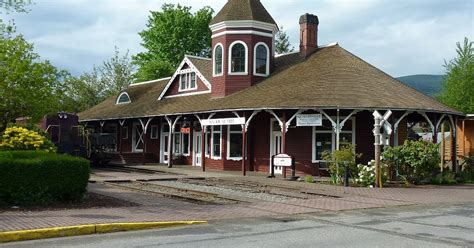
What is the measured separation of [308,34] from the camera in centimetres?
3119

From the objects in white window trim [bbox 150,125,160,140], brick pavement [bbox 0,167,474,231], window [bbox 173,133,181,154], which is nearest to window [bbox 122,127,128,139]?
white window trim [bbox 150,125,160,140]

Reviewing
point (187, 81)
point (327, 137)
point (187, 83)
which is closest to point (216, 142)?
point (187, 83)

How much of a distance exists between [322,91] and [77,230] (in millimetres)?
17019

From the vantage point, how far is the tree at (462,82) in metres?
59.5

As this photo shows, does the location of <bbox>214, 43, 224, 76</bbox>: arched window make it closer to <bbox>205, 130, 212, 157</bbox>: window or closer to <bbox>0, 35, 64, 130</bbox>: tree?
<bbox>205, 130, 212, 157</bbox>: window

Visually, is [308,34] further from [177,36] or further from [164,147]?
[177,36]

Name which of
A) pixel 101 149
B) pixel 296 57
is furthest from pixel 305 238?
pixel 101 149

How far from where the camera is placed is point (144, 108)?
3575 centimetres

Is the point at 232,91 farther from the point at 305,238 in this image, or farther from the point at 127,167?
the point at 305,238

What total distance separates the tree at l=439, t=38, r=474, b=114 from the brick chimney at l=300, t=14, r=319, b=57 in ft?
109

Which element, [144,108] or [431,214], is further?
[144,108]

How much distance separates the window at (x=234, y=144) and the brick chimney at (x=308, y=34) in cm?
620

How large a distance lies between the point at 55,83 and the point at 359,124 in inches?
571

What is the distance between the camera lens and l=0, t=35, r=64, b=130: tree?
2188cm
